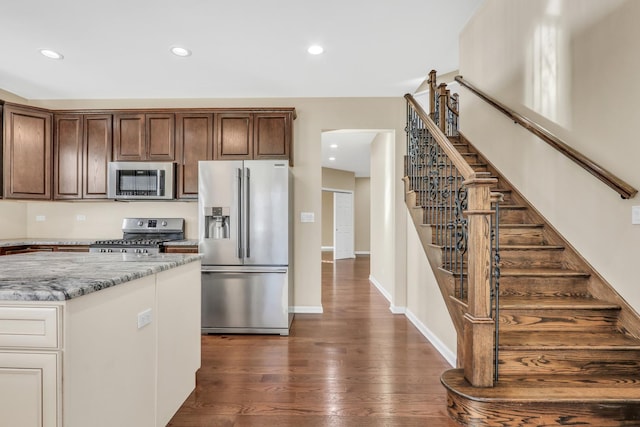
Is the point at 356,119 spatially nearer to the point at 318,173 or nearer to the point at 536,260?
the point at 318,173

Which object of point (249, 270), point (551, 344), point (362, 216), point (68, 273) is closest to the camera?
point (68, 273)

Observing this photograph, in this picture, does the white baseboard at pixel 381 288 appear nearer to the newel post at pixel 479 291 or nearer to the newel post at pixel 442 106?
the newel post at pixel 442 106

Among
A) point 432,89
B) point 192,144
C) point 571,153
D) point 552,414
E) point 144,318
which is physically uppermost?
point 432,89

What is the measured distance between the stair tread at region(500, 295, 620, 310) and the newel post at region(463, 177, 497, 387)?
1.27 ft

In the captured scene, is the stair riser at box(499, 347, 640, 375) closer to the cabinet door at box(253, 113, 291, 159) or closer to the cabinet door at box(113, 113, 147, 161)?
the cabinet door at box(253, 113, 291, 159)

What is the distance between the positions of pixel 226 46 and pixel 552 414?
3647 mm

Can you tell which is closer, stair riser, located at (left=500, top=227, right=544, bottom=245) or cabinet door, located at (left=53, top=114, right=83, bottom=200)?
stair riser, located at (left=500, top=227, right=544, bottom=245)

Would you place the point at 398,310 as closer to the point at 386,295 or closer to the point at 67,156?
the point at 386,295

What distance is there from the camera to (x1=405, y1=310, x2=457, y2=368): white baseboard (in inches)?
107

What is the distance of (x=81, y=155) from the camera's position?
158 inches

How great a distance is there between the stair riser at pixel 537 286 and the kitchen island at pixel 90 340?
2.20 m

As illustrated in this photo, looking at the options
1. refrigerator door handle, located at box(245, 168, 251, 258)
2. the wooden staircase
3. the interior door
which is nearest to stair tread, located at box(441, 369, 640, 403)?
the wooden staircase

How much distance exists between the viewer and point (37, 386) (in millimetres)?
1149

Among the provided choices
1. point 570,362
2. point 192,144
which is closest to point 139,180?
point 192,144
